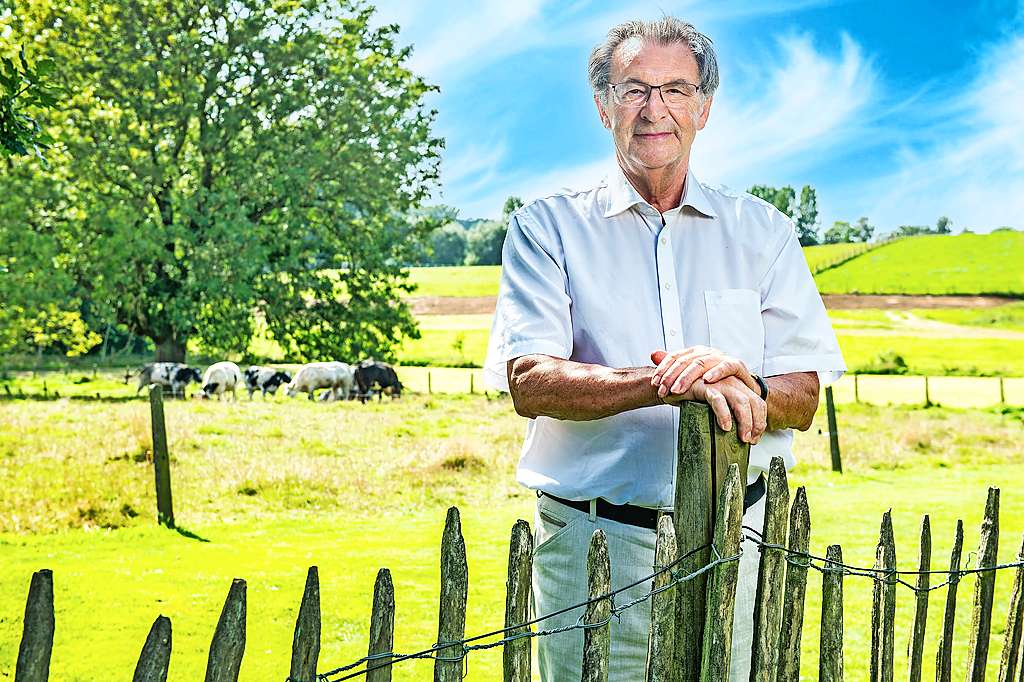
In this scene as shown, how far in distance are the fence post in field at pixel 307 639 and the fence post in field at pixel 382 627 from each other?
0.35 ft

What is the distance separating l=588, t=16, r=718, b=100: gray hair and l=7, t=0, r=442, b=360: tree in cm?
1935

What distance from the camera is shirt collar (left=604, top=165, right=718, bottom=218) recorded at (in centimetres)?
239

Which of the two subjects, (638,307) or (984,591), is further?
(984,591)

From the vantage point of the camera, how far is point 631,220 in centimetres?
241

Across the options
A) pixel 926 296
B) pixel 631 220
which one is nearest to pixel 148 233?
pixel 631 220

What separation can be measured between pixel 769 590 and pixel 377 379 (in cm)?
2053

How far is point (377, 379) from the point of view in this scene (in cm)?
2225

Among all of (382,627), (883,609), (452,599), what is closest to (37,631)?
(382,627)

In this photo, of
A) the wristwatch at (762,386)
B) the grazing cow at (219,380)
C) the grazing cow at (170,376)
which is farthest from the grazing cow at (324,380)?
the wristwatch at (762,386)

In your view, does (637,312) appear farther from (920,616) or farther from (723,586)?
(920,616)

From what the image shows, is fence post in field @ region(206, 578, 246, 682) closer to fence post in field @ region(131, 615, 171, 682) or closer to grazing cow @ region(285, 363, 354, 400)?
fence post in field @ region(131, 615, 171, 682)

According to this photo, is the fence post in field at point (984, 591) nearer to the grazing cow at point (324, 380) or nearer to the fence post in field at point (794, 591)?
the fence post in field at point (794, 591)

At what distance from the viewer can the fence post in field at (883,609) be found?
8.23 feet

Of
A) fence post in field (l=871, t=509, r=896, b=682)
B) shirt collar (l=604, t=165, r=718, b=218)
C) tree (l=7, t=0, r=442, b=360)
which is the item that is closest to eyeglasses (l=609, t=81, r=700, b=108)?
shirt collar (l=604, t=165, r=718, b=218)
